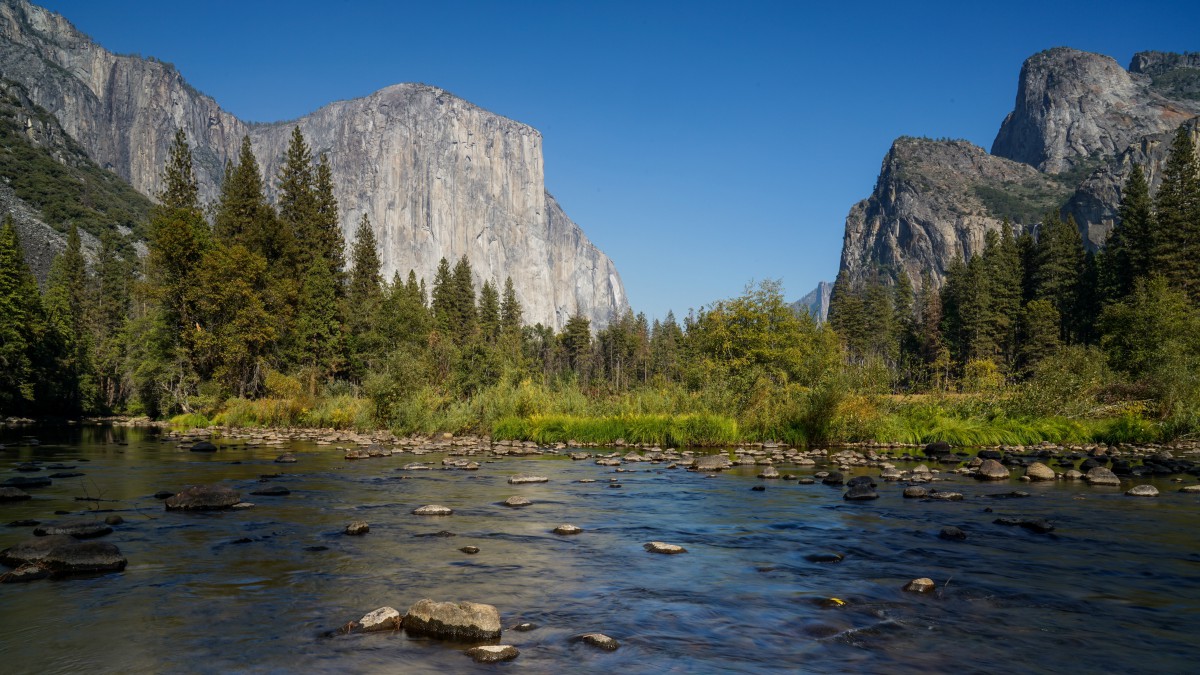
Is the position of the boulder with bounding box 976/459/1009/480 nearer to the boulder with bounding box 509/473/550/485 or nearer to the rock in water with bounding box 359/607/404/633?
the boulder with bounding box 509/473/550/485

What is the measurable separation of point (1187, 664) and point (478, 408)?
92.2 ft

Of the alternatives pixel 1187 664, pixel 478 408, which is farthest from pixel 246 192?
pixel 1187 664

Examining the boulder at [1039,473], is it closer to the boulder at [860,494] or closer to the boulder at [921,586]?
the boulder at [860,494]

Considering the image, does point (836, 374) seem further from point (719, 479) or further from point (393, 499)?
point (393, 499)

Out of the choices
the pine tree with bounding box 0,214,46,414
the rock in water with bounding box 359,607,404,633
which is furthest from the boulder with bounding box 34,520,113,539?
the pine tree with bounding box 0,214,46,414

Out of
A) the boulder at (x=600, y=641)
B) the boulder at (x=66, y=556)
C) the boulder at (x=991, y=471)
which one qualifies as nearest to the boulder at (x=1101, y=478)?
the boulder at (x=991, y=471)

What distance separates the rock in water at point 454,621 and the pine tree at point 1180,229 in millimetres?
75025

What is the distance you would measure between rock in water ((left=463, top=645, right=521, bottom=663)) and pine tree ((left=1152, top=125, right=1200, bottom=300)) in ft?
247

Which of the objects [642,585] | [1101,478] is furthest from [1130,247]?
[642,585]

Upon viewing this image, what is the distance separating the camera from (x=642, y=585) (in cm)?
824

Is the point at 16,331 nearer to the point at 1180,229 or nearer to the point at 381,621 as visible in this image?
the point at 381,621

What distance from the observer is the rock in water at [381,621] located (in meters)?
6.52

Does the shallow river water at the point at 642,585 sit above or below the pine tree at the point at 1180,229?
below

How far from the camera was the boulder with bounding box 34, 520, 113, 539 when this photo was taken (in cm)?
1008
